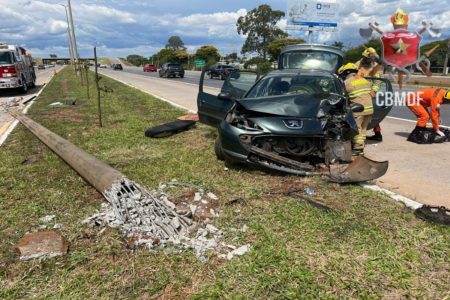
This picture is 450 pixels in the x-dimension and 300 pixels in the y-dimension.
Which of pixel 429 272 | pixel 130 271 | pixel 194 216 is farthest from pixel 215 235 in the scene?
pixel 429 272

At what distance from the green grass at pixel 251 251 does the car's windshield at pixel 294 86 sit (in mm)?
1420

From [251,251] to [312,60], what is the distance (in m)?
8.22

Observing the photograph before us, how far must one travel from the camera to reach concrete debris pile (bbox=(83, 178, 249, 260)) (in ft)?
11.4

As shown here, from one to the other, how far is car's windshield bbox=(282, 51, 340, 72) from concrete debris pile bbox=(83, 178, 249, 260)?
23.7 feet

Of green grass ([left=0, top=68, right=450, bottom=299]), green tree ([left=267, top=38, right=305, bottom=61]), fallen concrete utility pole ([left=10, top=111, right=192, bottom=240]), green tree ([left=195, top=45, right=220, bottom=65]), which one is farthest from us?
green tree ([left=195, top=45, right=220, bottom=65])

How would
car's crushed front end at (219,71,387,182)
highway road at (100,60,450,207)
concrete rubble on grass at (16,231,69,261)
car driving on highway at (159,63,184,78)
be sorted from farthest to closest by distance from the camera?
1. car driving on highway at (159,63,184,78)
2. car's crushed front end at (219,71,387,182)
3. highway road at (100,60,450,207)
4. concrete rubble on grass at (16,231,69,261)

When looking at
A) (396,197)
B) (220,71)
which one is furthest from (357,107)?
(220,71)

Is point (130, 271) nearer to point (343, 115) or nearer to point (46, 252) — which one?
point (46, 252)

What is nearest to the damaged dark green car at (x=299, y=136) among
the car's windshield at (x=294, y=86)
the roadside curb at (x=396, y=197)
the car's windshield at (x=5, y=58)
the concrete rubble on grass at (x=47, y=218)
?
the roadside curb at (x=396, y=197)

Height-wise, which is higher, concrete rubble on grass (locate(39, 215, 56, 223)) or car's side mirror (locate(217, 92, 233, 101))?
car's side mirror (locate(217, 92, 233, 101))

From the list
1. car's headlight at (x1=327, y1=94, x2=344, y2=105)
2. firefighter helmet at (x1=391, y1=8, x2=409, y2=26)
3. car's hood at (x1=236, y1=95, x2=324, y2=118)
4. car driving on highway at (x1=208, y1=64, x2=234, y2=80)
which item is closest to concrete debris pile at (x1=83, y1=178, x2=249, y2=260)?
car's hood at (x1=236, y1=95, x2=324, y2=118)

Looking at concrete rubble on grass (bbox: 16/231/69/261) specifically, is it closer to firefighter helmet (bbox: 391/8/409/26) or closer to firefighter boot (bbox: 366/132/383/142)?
firefighter boot (bbox: 366/132/383/142)

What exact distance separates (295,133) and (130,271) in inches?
111

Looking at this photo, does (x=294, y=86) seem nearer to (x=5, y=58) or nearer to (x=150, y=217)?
(x=150, y=217)
